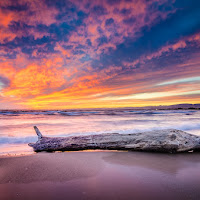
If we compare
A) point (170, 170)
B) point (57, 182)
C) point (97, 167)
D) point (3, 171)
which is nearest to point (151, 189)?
point (170, 170)

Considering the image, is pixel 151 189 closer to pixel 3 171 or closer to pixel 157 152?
pixel 157 152

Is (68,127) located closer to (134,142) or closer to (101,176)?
(134,142)

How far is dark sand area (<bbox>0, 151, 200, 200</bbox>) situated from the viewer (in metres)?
2.05

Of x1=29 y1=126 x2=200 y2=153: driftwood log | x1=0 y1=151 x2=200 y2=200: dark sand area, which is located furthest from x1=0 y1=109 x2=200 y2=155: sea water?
x1=0 y1=151 x2=200 y2=200: dark sand area

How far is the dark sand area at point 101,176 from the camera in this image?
6.73ft

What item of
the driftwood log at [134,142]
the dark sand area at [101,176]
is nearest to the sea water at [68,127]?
the driftwood log at [134,142]

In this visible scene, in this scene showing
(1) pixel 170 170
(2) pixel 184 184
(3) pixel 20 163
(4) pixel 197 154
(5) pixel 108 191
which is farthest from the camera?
(4) pixel 197 154

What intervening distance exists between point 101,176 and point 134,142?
175 cm

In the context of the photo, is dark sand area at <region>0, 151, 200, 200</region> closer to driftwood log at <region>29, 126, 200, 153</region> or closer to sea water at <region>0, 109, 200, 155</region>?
driftwood log at <region>29, 126, 200, 153</region>

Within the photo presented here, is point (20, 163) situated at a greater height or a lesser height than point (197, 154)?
greater

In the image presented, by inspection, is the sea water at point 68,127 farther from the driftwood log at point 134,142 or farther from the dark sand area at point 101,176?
the dark sand area at point 101,176

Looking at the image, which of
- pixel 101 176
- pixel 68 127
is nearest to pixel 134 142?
pixel 101 176

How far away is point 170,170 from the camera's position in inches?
112

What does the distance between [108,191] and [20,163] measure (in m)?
2.17
